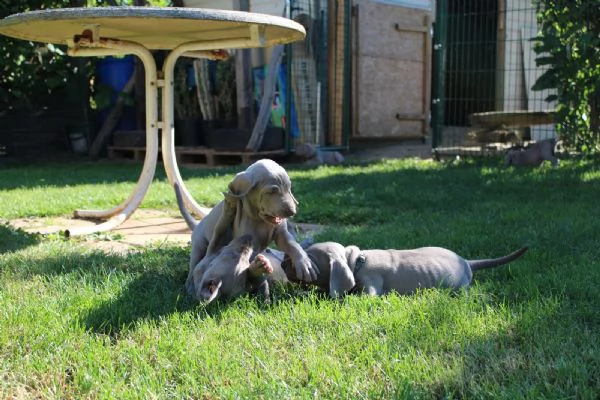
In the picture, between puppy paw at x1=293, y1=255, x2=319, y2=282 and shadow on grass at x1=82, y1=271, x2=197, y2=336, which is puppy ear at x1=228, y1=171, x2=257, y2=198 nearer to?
puppy paw at x1=293, y1=255, x2=319, y2=282

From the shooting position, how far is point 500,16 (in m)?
12.1

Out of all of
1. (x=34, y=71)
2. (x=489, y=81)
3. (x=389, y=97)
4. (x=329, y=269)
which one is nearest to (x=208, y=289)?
(x=329, y=269)

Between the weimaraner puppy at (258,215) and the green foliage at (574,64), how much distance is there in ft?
18.6

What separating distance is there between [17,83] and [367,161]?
5.25 metres

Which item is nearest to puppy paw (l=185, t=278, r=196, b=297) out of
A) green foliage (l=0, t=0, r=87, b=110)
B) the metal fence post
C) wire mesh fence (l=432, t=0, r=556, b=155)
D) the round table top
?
the round table top

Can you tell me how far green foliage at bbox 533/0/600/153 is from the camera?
7602 mm

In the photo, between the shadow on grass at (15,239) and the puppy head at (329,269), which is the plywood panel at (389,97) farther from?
the puppy head at (329,269)

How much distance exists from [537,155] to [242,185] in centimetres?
608

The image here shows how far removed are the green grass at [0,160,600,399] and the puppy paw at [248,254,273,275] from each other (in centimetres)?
13

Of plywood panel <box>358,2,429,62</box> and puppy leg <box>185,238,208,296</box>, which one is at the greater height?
plywood panel <box>358,2,429,62</box>

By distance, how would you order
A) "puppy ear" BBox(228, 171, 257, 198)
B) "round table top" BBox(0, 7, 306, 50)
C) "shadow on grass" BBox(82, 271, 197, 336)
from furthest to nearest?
"round table top" BBox(0, 7, 306, 50)
"puppy ear" BBox(228, 171, 257, 198)
"shadow on grass" BBox(82, 271, 197, 336)

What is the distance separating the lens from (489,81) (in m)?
13.0

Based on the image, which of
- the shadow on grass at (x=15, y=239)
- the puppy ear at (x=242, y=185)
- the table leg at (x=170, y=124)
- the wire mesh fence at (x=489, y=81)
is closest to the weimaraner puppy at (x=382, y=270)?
the puppy ear at (x=242, y=185)

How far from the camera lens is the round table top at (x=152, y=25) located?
148 inches
